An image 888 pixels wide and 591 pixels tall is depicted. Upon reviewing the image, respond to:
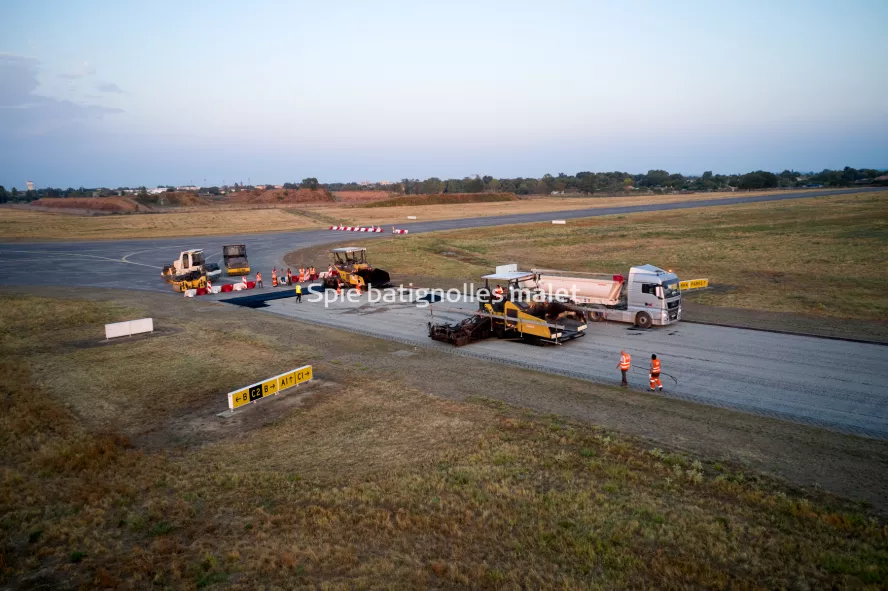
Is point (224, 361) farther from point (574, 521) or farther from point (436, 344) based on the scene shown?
point (574, 521)

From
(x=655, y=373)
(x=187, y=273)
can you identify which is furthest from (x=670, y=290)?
(x=187, y=273)

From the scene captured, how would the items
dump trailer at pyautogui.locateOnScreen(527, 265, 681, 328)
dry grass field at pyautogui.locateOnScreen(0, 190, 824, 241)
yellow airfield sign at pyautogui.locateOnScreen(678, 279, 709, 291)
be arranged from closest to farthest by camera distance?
dump trailer at pyautogui.locateOnScreen(527, 265, 681, 328), yellow airfield sign at pyautogui.locateOnScreen(678, 279, 709, 291), dry grass field at pyautogui.locateOnScreen(0, 190, 824, 241)

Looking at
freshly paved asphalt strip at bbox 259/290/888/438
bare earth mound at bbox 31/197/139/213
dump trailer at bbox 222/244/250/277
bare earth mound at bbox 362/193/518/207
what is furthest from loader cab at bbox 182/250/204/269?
bare earth mound at bbox 31/197/139/213

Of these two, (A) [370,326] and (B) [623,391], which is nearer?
(B) [623,391]

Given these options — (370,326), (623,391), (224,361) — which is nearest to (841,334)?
(623,391)

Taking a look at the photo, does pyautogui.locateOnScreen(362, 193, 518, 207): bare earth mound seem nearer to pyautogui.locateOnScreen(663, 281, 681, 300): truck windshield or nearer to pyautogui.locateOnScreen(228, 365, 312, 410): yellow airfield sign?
pyautogui.locateOnScreen(663, 281, 681, 300): truck windshield

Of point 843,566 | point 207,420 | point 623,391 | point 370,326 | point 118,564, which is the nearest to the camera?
point 843,566
